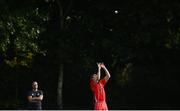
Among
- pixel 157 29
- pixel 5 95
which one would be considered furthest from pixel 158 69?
pixel 5 95

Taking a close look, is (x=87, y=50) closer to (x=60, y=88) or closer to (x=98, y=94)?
(x=60, y=88)

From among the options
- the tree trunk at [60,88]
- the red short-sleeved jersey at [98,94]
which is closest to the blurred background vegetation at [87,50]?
the tree trunk at [60,88]

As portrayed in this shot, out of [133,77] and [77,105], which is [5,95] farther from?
[133,77]

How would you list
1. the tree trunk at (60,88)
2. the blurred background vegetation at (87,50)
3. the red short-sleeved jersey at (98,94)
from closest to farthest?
1. the red short-sleeved jersey at (98,94)
2. the blurred background vegetation at (87,50)
3. the tree trunk at (60,88)

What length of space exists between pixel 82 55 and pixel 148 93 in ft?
16.8

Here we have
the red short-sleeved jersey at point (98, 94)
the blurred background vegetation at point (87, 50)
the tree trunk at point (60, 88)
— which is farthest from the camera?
the tree trunk at point (60, 88)

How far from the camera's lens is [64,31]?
106 ft

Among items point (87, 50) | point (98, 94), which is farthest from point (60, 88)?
point (98, 94)

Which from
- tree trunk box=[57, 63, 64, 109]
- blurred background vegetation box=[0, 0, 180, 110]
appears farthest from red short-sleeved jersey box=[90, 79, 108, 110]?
tree trunk box=[57, 63, 64, 109]

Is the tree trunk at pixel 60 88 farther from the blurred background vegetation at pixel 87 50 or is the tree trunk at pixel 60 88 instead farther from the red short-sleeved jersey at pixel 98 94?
the red short-sleeved jersey at pixel 98 94

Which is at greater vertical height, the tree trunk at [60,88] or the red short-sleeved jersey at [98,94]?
the tree trunk at [60,88]

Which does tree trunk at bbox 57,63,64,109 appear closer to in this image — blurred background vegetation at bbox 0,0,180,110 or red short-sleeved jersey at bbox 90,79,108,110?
blurred background vegetation at bbox 0,0,180,110

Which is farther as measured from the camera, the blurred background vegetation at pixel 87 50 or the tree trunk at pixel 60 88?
the tree trunk at pixel 60 88

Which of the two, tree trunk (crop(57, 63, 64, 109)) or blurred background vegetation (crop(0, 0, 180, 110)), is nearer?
blurred background vegetation (crop(0, 0, 180, 110))
